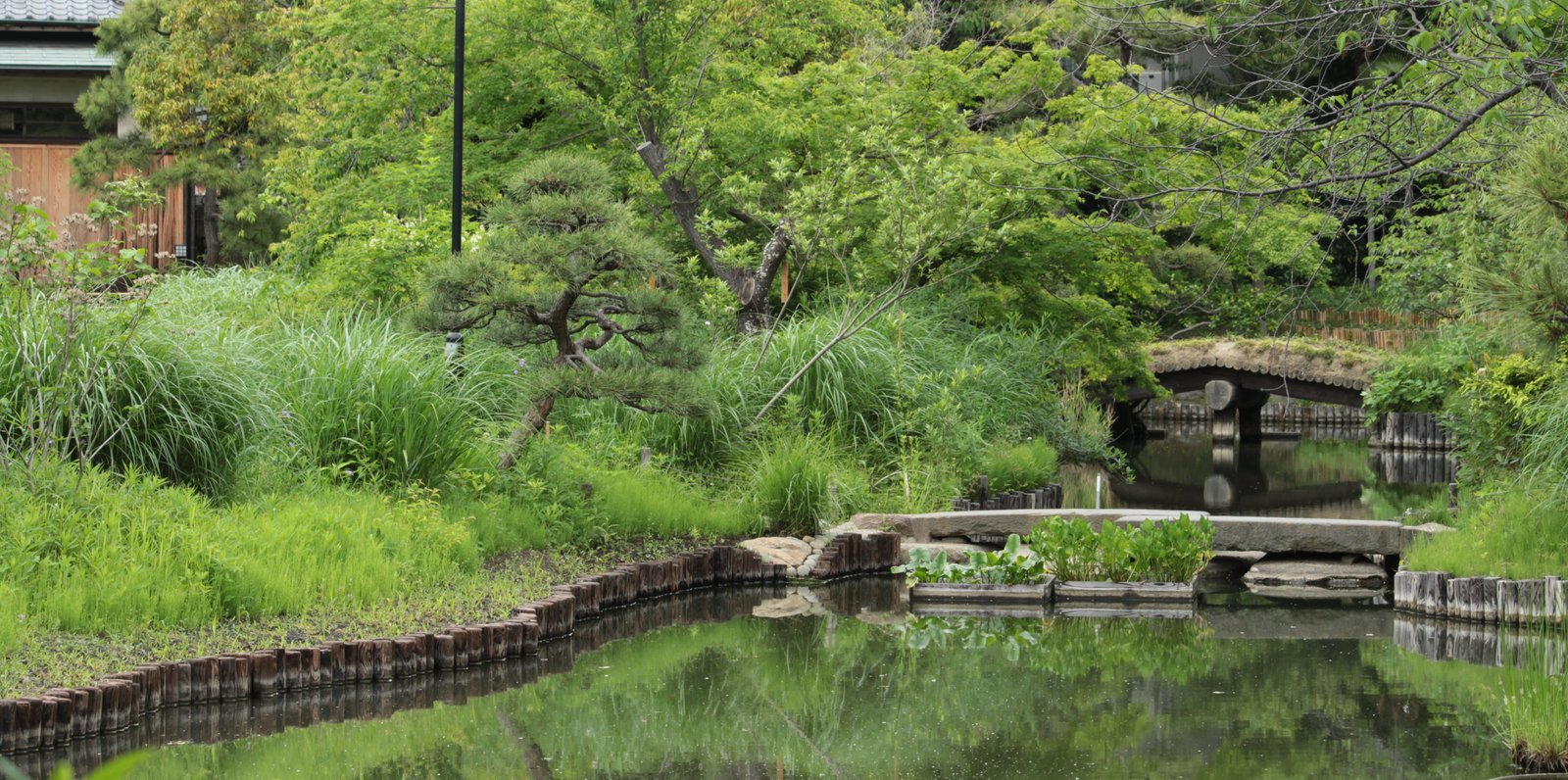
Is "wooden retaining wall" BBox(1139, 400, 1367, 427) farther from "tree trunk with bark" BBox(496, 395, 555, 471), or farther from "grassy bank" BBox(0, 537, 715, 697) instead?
"grassy bank" BBox(0, 537, 715, 697)

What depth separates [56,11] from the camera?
2341 centimetres

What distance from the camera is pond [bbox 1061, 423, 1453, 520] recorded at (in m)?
17.9

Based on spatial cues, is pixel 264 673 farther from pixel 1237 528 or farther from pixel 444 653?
pixel 1237 528

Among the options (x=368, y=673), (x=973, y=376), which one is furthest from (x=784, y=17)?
(x=368, y=673)

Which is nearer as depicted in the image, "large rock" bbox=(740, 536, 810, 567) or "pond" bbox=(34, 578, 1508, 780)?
"pond" bbox=(34, 578, 1508, 780)

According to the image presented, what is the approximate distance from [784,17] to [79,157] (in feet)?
34.2

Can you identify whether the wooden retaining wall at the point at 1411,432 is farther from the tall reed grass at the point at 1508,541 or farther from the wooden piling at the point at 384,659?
the wooden piling at the point at 384,659

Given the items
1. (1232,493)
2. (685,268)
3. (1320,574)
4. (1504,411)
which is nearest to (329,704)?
(1320,574)

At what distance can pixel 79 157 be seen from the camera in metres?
22.0

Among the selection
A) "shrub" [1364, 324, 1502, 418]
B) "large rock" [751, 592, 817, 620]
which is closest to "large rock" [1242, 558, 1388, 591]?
"large rock" [751, 592, 817, 620]

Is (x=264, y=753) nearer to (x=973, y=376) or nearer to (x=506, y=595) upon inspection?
(x=506, y=595)

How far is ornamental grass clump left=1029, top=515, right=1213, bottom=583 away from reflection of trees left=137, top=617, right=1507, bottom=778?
1351mm

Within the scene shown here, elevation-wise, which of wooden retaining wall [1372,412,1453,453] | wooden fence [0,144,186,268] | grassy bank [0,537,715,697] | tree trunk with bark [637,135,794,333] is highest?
wooden fence [0,144,186,268]

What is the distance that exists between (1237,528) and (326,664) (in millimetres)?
7426
